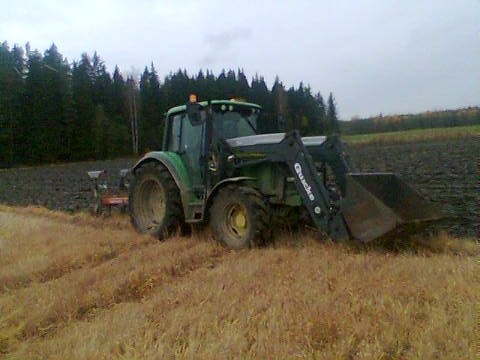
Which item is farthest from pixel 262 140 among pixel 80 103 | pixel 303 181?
pixel 80 103

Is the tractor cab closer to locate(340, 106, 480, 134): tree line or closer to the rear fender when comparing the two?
the rear fender

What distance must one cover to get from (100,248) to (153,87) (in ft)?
138

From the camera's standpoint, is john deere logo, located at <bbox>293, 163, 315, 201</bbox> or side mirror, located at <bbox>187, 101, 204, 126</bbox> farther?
side mirror, located at <bbox>187, 101, 204, 126</bbox>

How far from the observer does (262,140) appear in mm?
6492

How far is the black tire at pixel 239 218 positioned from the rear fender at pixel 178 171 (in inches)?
30.4

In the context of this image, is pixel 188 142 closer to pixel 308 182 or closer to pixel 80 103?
pixel 308 182

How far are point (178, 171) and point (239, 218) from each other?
1.54 m

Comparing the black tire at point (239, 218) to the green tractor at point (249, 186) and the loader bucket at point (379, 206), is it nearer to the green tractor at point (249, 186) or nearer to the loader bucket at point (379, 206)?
the green tractor at point (249, 186)

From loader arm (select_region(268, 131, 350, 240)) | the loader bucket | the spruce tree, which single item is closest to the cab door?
loader arm (select_region(268, 131, 350, 240))

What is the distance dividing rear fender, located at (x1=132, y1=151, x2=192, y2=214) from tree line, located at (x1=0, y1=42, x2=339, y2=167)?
18222 millimetres

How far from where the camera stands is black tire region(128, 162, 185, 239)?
733 cm

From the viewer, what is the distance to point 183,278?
4.84 m

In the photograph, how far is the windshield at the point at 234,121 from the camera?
23.7 ft

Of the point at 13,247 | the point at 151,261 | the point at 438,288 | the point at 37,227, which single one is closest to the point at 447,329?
the point at 438,288
